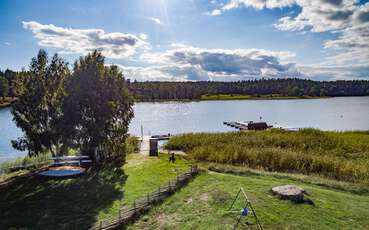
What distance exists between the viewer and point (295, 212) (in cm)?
1061

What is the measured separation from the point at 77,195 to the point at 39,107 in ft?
27.1

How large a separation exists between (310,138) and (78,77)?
19073 mm

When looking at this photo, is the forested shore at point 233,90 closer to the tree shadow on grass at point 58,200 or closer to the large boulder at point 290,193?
the tree shadow on grass at point 58,200

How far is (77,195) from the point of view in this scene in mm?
13906

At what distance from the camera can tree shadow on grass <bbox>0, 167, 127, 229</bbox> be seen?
37.0 ft

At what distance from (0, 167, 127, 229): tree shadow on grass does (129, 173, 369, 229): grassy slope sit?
2.58m

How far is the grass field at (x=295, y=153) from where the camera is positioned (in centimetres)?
1742

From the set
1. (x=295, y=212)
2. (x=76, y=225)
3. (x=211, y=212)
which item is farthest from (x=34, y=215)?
(x=295, y=212)

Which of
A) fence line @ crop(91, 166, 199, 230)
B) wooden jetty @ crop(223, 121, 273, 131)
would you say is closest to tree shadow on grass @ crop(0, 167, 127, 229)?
fence line @ crop(91, 166, 199, 230)

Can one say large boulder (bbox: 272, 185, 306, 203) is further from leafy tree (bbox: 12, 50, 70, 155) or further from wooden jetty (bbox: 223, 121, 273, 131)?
wooden jetty (bbox: 223, 121, 273, 131)

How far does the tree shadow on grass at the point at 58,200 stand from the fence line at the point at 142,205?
2.56 ft

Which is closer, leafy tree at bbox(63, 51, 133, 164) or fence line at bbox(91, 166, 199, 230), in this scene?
fence line at bbox(91, 166, 199, 230)

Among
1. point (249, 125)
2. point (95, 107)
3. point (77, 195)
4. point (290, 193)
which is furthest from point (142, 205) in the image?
point (249, 125)

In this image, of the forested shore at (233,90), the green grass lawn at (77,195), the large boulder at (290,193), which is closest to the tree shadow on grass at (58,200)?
the green grass lawn at (77,195)
